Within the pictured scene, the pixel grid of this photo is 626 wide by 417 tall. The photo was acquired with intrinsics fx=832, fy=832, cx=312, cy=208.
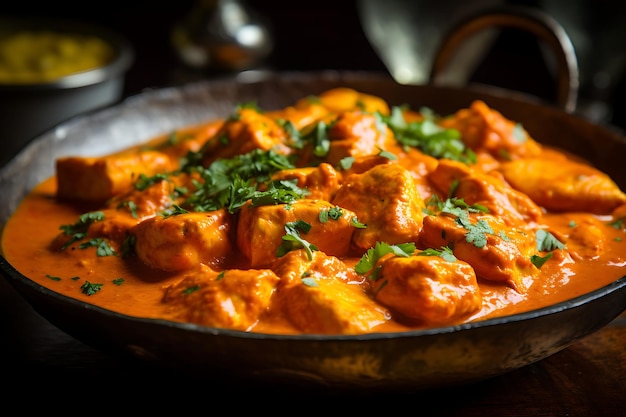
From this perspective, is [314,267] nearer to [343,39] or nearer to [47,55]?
[47,55]

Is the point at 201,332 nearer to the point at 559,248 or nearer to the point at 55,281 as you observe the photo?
the point at 55,281

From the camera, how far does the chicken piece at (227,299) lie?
2152mm

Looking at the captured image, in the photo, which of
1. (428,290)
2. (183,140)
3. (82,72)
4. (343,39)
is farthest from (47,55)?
(428,290)

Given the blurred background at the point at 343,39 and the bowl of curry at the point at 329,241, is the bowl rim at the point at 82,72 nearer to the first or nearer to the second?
the blurred background at the point at 343,39

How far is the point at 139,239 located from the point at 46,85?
81.8 inches

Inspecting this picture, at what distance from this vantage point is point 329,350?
6.26ft

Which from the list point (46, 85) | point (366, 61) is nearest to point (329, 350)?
point (46, 85)

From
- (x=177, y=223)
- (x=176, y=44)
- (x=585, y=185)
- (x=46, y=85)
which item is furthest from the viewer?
(x=176, y=44)

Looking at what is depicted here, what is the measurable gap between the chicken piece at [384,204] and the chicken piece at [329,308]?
24cm

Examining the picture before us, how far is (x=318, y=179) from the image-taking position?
2652 millimetres

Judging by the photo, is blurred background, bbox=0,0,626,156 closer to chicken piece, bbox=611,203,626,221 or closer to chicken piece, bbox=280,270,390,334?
chicken piece, bbox=611,203,626,221

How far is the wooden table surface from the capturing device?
2260 millimetres

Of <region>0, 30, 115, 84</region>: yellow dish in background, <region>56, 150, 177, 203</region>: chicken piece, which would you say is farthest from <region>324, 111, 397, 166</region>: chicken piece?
<region>0, 30, 115, 84</region>: yellow dish in background

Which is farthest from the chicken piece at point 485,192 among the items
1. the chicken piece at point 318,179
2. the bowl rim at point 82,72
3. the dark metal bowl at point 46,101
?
the bowl rim at point 82,72
